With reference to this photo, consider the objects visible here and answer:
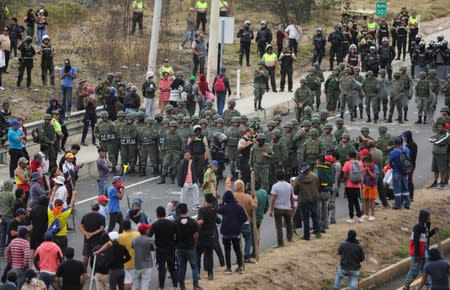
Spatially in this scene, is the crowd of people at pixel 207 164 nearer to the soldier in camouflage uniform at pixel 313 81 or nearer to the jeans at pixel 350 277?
the jeans at pixel 350 277

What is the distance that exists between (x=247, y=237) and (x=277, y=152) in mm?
5923

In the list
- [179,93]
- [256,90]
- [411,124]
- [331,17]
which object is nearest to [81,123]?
[179,93]

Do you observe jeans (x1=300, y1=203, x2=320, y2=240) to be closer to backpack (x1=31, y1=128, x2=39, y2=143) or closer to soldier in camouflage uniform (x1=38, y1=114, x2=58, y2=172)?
soldier in camouflage uniform (x1=38, y1=114, x2=58, y2=172)

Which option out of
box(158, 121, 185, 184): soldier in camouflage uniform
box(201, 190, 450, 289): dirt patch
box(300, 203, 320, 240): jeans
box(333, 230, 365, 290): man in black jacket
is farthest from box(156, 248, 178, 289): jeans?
box(158, 121, 185, 184): soldier in camouflage uniform

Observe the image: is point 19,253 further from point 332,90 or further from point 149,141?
point 332,90

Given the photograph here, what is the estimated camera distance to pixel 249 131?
29.2m

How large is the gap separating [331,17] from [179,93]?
21.1 m

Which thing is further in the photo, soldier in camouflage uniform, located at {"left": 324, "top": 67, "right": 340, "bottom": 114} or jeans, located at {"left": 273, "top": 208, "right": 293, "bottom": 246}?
soldier in camouflage uniform, located at {"left": 324, "top": 67, "right": 340, "bottom": 114}

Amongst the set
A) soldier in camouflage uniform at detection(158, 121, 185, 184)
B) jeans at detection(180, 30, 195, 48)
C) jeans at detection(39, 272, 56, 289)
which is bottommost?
jeans at detection(39, 272, 56, 289)

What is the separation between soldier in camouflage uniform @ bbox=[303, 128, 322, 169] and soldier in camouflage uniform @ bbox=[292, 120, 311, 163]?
0.70 metres

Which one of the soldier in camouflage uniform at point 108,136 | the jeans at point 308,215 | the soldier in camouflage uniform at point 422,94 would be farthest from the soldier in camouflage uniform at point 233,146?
the soldier in camouflage uniform at point 422,94

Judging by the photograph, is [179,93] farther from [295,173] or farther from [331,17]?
[331,17]

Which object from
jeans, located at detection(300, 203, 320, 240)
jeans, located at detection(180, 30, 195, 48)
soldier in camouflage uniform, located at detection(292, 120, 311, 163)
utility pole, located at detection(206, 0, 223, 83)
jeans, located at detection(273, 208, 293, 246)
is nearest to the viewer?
jeans, located at detection(273, 208, 293, 246)

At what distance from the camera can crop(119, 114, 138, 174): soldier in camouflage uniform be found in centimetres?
3042
